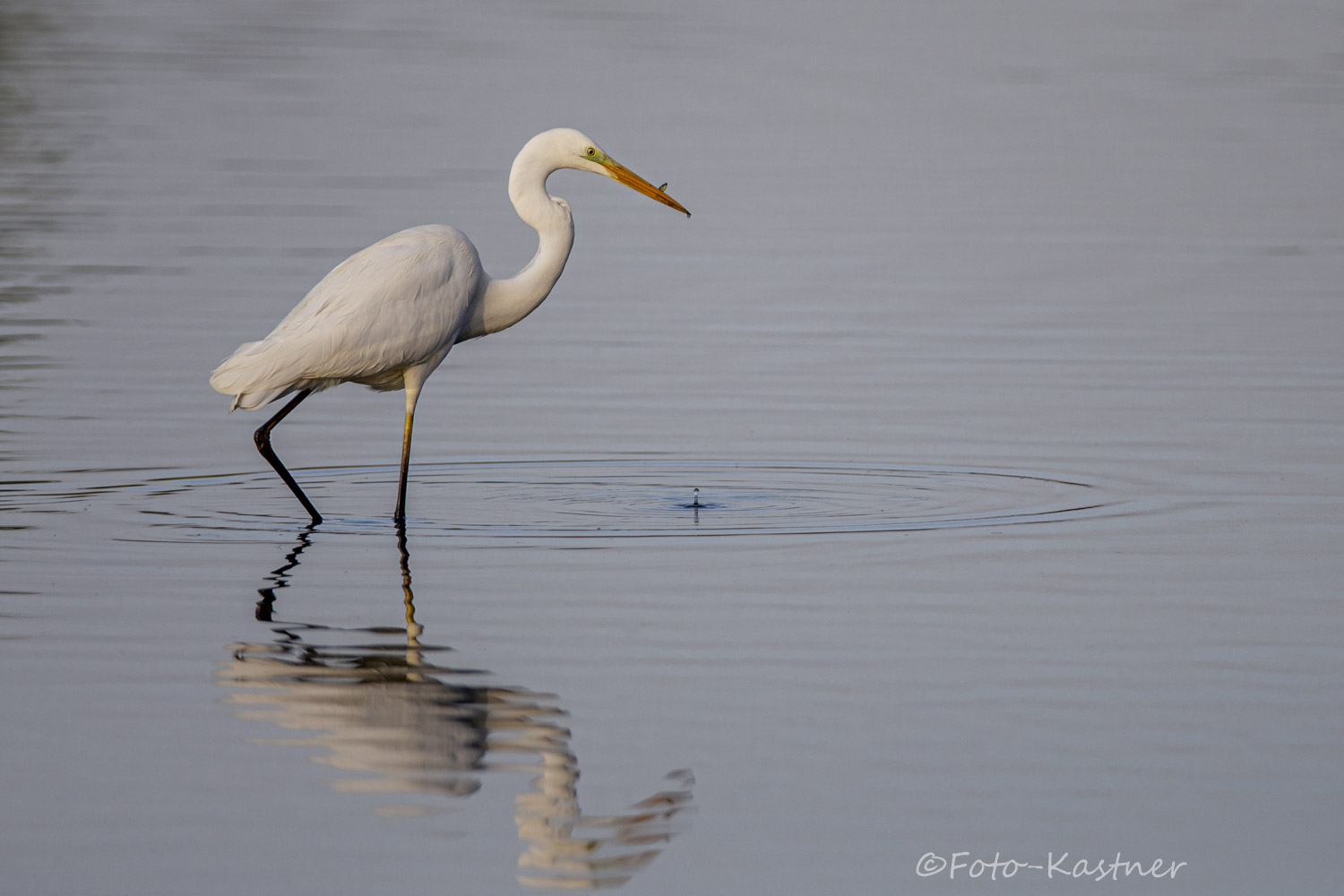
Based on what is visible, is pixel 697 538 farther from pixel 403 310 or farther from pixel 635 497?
pixel 403 310

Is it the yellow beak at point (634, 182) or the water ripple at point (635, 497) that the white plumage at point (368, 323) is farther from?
the yellow beak at point (634, 182)

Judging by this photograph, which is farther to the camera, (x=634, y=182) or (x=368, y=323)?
(x=634, y=182)

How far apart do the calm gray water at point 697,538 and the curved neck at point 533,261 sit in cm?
99

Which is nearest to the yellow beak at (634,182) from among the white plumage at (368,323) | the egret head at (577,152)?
the egret head at (577,152)

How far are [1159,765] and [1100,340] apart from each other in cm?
973

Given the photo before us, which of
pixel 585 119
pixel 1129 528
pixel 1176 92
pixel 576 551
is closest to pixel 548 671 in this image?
pixel 576 551

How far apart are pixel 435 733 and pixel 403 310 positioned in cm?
419

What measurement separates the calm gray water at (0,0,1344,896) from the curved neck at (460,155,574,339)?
99 centimetres

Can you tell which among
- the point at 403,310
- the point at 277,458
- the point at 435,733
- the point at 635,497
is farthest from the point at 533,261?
the point at 435,733

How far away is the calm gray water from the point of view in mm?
6242

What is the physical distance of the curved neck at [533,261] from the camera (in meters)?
11.4

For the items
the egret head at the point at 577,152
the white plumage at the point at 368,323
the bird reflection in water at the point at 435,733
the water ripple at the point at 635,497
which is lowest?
the bird reflection in water at the point at 435,733

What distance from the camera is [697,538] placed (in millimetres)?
10062

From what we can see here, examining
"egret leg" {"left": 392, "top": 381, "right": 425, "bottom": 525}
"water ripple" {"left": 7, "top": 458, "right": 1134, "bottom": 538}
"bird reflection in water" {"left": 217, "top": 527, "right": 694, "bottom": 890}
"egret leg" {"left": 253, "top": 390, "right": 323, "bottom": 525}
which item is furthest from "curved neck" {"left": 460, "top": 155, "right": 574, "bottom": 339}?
"bird reflection in water" {"left": 217, "top": 527, "right": 694, "bottom": 890}
